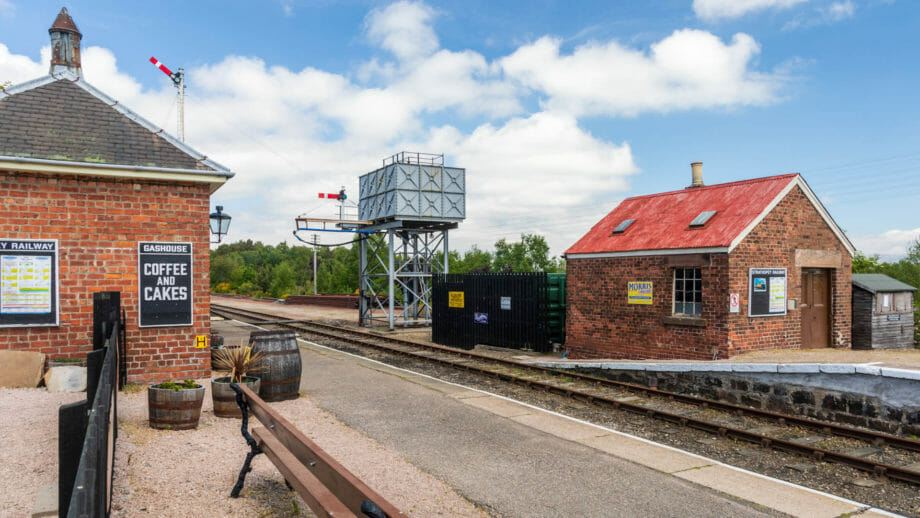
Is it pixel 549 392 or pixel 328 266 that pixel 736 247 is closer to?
pixel 549 392

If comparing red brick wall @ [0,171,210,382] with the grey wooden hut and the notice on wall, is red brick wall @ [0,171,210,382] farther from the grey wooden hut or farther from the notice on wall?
the grey wooden hut

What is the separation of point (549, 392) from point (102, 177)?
8801 mm

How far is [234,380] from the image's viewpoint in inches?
326

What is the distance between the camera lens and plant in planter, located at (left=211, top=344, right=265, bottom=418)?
7914mm

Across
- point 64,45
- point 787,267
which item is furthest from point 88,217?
point 787,267

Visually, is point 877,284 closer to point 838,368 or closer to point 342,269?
point 838,368

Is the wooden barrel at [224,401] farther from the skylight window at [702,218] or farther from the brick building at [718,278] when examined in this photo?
the skylight window at [702,218]

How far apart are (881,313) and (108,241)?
1763 cm

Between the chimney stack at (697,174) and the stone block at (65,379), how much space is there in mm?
16158

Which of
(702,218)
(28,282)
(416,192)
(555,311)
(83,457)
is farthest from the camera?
(416,192)

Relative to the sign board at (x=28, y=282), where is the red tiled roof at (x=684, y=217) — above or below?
above

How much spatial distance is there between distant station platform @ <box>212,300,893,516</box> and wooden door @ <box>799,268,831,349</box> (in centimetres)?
871

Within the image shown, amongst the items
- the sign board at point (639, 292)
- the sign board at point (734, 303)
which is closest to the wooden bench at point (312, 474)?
the sign board at point (734, 303)

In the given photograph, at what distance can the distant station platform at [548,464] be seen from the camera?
18.8ft
